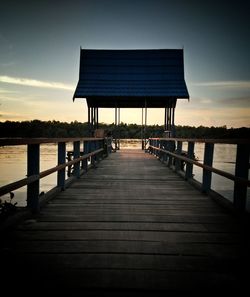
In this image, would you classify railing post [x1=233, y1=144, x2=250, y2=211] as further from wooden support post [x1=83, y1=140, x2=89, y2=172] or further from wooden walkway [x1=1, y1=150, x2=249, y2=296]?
wooden support post [x1=83, y1=140, x2=89, y2=172]

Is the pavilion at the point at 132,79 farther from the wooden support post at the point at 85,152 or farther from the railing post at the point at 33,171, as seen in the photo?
the railing post at the point at 33,171

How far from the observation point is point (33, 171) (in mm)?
3520

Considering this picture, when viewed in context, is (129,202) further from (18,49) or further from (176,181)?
(18,49)

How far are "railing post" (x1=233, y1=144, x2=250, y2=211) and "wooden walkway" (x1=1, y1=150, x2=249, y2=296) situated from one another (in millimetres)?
259

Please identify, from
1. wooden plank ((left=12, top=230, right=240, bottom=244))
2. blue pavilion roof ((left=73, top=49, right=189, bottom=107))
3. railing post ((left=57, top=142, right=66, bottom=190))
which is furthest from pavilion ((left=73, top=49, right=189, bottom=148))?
wooden plank ((left=12, top=230, right=240, bottom=244))

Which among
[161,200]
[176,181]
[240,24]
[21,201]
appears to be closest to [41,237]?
[161,200]

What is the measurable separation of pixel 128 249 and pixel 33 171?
181 centimetres

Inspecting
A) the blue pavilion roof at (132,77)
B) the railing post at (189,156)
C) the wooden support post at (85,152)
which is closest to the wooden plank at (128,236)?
the railing post at (189,156)

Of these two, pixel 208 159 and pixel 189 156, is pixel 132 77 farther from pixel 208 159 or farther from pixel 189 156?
pixel 208 159

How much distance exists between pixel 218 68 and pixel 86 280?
3606 centimetres

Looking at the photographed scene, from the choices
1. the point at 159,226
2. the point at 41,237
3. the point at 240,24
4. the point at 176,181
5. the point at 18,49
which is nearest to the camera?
the point at 41,237

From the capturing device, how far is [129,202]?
4441 mm

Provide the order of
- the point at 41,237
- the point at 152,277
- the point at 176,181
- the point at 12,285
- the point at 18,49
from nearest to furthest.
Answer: the point at 12,285 < the point at 152,277 < the point at 41,237 < the point at 176,181 < the point at 18,49

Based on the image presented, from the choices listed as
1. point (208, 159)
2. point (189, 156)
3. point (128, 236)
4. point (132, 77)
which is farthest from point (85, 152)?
point (132, 77)
